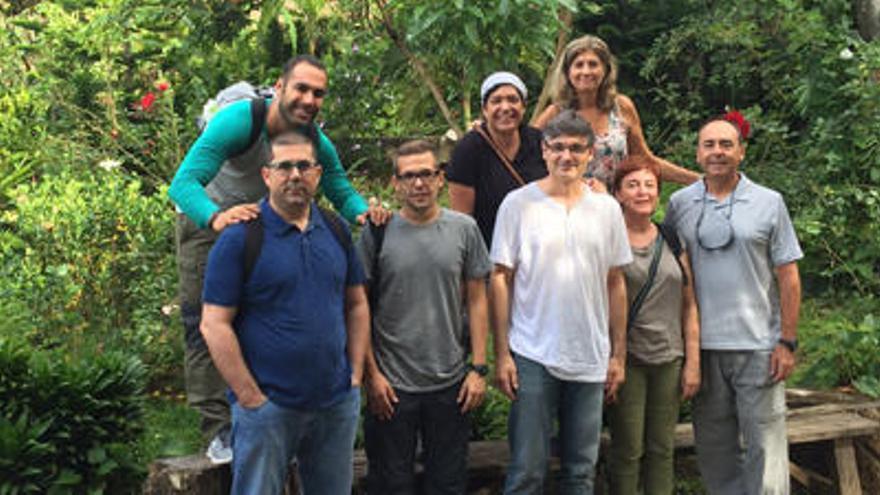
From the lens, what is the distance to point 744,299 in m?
4.45

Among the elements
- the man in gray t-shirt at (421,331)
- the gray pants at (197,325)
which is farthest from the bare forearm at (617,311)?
the gray pants at (197,325)

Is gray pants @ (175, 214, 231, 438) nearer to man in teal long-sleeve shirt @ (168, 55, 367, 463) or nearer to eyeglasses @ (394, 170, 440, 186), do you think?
man in teal long-sleeve shirt @ (168, 55, 367, 463)

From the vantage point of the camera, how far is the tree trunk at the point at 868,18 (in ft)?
26.9

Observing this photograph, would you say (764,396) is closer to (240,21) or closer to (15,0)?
(240,21)

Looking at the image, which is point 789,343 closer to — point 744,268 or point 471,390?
point 744,268

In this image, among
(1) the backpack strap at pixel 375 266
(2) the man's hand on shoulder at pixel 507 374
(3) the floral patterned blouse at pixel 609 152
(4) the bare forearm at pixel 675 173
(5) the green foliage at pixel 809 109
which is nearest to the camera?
(1) the backpack strap at pixel 375 266

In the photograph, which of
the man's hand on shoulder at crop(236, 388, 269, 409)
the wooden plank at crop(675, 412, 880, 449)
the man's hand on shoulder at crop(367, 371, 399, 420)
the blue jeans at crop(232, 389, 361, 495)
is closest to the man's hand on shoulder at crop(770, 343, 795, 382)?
the wooden plank at crop(675, 412, 880, 449)

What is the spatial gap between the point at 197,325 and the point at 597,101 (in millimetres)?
2255

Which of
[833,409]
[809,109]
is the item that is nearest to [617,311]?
[833,409]

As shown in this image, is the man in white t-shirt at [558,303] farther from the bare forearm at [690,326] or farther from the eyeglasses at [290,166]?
the eyeglasses at [290,166]

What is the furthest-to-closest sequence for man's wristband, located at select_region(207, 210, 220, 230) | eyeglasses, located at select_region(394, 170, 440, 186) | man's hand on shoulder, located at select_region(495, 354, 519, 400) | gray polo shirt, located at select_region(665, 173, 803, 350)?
gray polo shirt, located at select_region(665, 173, 803, 350) < man's hand on shoulder, located at select_region(495, 354, 519, 400) < eyeglasses, located at select_region(394, 170, 440, 186) < man's wristband, located at select_region(207, 210, 220, 230)

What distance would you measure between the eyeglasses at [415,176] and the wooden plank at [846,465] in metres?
3.31

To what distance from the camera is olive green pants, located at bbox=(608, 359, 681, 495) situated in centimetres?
445

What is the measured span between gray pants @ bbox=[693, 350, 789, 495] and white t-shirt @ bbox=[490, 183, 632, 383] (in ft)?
2.43
